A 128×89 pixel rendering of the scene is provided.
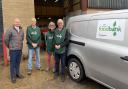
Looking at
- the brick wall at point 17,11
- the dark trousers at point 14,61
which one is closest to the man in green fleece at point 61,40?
the dark trousers at point 14,61

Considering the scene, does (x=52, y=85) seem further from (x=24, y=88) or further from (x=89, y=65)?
(x=89, y=65)

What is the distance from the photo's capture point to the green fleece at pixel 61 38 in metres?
6.28

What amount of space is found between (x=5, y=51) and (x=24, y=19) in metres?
1.87

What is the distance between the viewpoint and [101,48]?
5074mm

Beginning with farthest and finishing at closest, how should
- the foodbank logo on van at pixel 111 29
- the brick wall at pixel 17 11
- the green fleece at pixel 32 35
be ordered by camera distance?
the brick wall at pixel 17 11
the green fleece at pixel 32 35
the foodbank logo on van at pixel 111 29

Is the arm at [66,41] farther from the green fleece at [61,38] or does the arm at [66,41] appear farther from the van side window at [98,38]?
the van side window at [98,38]

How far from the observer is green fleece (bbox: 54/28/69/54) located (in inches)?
247

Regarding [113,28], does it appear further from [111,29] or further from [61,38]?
[61,38]

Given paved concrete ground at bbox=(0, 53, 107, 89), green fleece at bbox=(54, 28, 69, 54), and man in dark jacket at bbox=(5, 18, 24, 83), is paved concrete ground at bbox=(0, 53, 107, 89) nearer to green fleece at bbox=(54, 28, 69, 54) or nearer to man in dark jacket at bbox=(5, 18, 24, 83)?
man in dark jacket at bbox=(5, 18, 24, 83)

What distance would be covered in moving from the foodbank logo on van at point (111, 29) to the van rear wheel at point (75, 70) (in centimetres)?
118

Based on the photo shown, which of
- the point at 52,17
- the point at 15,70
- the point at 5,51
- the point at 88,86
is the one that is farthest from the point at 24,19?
the point at 52,17

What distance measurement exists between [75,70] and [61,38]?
0.96 m

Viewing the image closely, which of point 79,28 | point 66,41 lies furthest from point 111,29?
point 66,41

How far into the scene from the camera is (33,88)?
5.96 m
